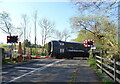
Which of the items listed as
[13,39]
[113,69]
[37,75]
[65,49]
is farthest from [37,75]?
[65,49]

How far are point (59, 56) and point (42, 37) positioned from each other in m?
11.7

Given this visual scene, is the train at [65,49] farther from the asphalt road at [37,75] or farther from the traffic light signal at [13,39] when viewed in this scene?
the asphalt road at [37,75]

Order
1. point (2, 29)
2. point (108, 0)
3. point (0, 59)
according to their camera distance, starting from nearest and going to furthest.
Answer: point (108, 0) < point (0, 59) < point (2, 29)

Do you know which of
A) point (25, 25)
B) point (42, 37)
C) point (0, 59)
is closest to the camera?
point (0, 59)

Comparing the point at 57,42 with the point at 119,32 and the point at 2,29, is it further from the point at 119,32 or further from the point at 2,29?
the point at 119,32

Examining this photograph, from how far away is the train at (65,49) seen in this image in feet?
97.7

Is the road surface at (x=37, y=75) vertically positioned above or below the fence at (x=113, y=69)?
below

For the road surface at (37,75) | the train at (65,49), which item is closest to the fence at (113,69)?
the road surface at (37,75)

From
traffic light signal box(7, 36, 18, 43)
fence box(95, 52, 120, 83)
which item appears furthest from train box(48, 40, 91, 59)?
fence box(95, 52, 120, 83)

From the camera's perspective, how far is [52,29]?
4225 cm

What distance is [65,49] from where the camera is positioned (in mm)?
30297

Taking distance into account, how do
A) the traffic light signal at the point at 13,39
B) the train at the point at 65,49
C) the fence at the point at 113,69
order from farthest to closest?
1. the train at the point at 65,49
2. the traffic light signal at the point at 13,39
3. the fence at the point at 113,69

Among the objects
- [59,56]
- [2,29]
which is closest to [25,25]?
[2,29]

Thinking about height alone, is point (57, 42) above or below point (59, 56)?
above
